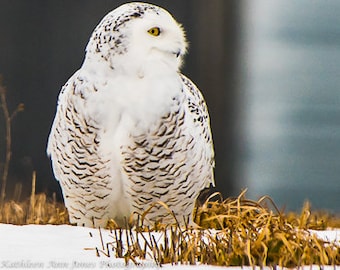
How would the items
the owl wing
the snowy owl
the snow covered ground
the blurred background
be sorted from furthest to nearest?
the blurred background
the owl wing
the snowy owl
the snow covered ground

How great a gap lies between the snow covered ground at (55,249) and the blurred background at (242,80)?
12.8ft

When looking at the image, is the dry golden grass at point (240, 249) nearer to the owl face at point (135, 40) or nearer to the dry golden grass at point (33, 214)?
the owl face at point (135, 40)

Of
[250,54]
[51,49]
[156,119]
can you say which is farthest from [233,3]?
[156,119]

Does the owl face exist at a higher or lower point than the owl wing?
higher

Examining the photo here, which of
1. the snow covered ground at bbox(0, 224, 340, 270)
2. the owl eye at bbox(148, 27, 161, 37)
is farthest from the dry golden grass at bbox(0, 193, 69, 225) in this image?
the owl eye at bbox(148, 27, 161, 37)

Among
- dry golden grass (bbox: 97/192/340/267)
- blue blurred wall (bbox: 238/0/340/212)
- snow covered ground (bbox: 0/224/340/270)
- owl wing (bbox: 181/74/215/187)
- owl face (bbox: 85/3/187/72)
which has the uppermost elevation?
owl face (bbox: 85/3/187/72)

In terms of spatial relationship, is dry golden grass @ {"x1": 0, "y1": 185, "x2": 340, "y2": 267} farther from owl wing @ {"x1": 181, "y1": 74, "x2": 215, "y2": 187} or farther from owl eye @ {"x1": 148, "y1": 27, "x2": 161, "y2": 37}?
owl eye @ {"x1": 148, "y1": 27, "x2": 161, "y2": 37}

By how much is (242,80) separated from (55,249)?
5.19m

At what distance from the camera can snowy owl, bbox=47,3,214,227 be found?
4.02 meters

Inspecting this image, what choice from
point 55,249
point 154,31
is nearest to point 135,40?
point 154,31

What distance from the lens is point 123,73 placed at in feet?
13.3

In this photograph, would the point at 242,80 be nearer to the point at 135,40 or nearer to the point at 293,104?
the point at 293,104

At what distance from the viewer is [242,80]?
27.6ft

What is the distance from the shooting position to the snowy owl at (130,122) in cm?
402
